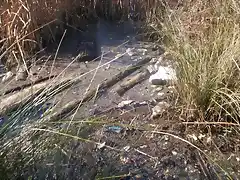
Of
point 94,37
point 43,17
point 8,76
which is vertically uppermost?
point 43,17

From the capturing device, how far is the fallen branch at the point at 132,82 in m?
2.71

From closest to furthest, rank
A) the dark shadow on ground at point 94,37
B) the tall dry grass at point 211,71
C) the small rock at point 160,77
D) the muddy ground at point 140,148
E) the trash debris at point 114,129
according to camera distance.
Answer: the muddy ground at point 140,148 → the tall dry grass at point 211,71 → the trash debris at point 114,129 → the small rock at point 160,77 → the dark shadow on ground at point 94,37

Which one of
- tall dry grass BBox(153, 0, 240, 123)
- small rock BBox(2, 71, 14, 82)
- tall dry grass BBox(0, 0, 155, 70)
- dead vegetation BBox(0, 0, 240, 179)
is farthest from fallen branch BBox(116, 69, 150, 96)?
small rock BBox(2, 71, 14, 82)

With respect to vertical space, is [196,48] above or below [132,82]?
above

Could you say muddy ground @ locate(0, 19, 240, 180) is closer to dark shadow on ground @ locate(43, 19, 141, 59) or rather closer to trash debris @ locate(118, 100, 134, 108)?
trash debris @ locate(118, 100, 134, 108)

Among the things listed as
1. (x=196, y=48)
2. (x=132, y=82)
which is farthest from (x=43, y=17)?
(x=196, y=48)

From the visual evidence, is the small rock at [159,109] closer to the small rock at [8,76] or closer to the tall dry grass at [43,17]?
the tall dry grass at [43,17]

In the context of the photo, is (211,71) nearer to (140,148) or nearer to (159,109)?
(159,109)

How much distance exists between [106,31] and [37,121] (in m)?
2.39

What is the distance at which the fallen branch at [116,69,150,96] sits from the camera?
2.71 m

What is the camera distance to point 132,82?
2795mm

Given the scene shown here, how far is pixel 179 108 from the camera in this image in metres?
2.24

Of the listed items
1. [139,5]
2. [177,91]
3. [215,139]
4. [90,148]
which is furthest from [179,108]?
[139,5]

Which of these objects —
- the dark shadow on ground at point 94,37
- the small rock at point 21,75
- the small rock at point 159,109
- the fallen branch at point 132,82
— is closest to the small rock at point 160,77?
the fallen branch at point 132,82
